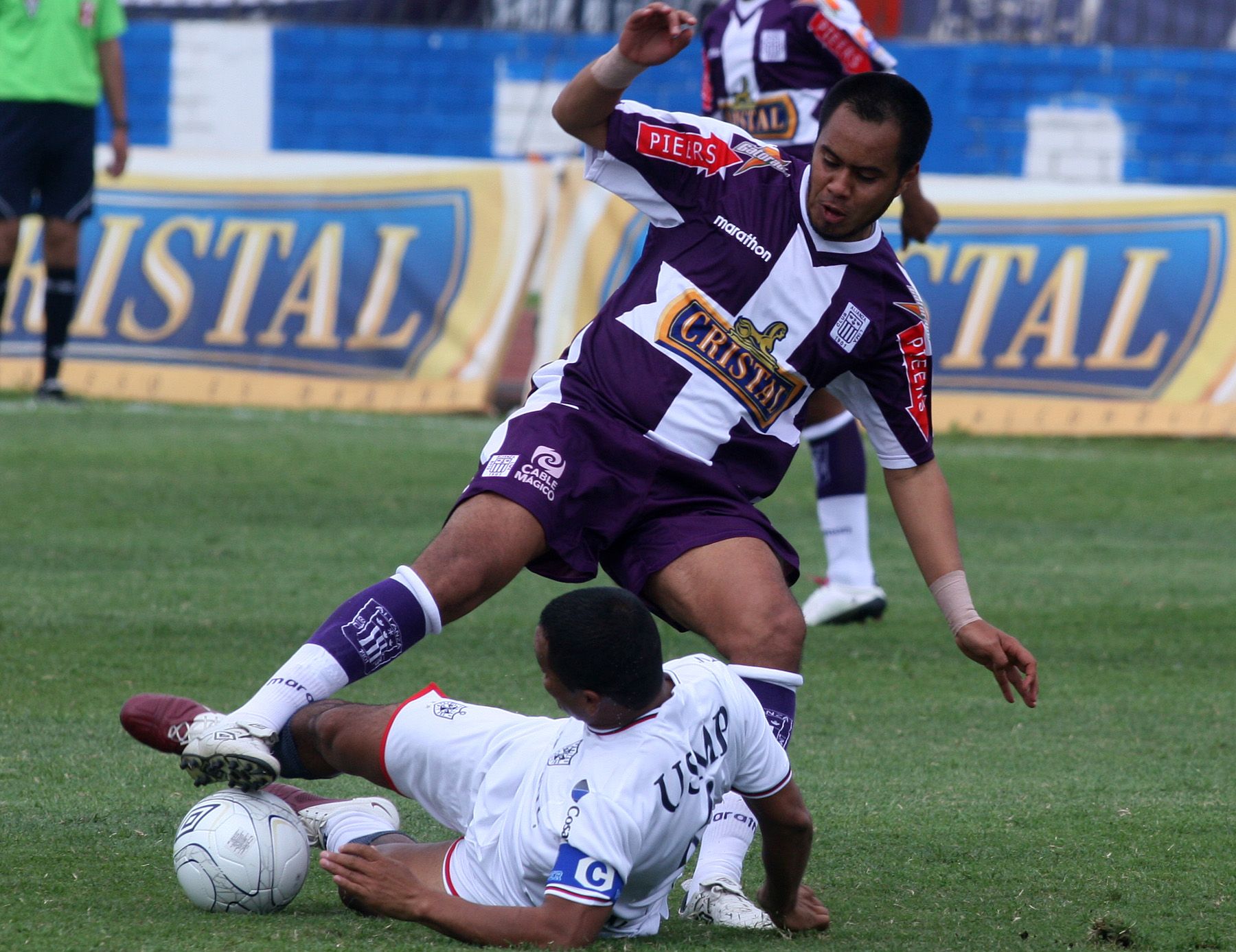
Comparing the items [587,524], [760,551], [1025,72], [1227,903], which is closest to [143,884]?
[587,524]

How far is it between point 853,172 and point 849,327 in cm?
35

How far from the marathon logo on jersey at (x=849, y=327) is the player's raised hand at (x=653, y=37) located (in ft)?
2.30

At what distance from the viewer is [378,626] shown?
3.50m

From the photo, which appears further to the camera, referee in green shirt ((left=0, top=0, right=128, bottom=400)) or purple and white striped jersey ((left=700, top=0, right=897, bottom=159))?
referee in green shirt ((left=0, top=0, right=128, bottom=400))

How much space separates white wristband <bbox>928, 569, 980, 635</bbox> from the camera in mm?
3744

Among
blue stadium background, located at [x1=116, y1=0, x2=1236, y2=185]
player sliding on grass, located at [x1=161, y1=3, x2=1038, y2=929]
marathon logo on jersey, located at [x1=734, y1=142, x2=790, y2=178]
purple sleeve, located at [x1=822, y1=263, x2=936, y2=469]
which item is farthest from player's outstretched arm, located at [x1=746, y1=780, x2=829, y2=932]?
blue stadium background, located at [x1=116, y1=0, x2=1236, y2=185]

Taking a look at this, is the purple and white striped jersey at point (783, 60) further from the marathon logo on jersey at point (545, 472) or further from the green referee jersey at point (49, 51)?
the green referee jersey at point (49, 51)

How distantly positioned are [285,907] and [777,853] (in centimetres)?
98

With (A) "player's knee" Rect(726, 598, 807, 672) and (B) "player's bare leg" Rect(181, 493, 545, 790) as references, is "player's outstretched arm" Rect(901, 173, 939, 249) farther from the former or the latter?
(B) "player's bare leg" Rect(181, 493, 545, 790)

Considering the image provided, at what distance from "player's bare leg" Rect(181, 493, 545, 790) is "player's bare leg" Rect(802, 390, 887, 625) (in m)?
2.82

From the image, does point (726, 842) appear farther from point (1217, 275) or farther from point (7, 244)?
point (1217, 275)

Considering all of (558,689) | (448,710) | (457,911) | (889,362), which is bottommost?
(457,911)

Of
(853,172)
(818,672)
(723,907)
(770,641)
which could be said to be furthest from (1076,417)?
(723,907)

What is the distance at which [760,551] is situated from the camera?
12.5ft
